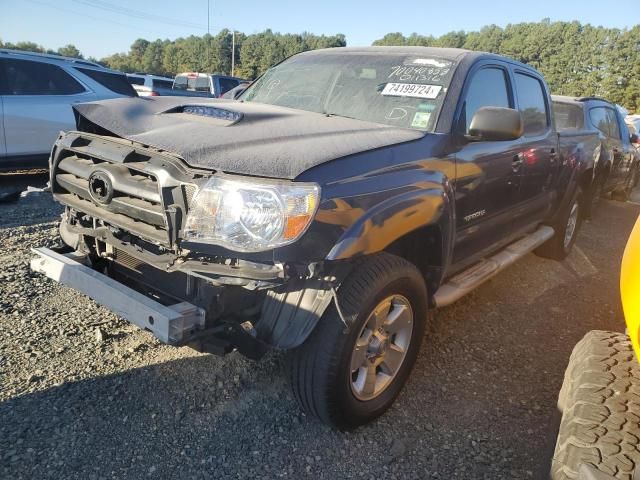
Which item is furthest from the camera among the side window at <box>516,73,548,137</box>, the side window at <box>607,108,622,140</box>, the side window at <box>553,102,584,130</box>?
the side window at <box>607,108,622,140</box>

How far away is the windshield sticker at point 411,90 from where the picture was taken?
9.84ft

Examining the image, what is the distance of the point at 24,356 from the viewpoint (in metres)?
2.82

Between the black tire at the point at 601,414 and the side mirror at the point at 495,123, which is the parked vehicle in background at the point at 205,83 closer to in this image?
→ the side mirror at the point at 495,123

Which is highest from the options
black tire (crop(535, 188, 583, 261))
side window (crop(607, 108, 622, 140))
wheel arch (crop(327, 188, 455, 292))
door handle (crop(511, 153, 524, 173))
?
side window (crop(607, 108, 622, 140))

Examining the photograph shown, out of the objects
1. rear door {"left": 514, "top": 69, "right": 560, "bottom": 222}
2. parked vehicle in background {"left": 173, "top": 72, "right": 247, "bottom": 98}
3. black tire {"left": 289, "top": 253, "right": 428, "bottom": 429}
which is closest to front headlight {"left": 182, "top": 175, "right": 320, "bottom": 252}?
black tire {"left": 289, "top": 253, "right": 428, "bottom": 429}

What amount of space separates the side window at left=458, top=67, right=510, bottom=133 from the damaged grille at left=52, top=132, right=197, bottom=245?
1.77 m

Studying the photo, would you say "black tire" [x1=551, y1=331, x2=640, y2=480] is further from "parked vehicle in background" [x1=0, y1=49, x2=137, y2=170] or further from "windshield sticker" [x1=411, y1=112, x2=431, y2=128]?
"parked vehicle in background" [x1=0, y1=49, x2=137, y2=170]

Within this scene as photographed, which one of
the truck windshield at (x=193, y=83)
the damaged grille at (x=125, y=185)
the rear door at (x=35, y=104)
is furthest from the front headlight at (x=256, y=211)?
the truck windshield at (x=193, y=83)

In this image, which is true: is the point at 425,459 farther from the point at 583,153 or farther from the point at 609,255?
the point at 609,255

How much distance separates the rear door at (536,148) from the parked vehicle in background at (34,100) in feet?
18.8

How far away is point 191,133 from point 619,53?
250 ft

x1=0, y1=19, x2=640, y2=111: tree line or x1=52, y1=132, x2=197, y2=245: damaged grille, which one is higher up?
x1=0, y1=19, x2=640, y2=111: tree line

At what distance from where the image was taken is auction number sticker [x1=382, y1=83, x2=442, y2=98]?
300 centimetres

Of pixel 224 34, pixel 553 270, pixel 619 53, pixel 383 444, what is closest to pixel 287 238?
pixel 383 444
